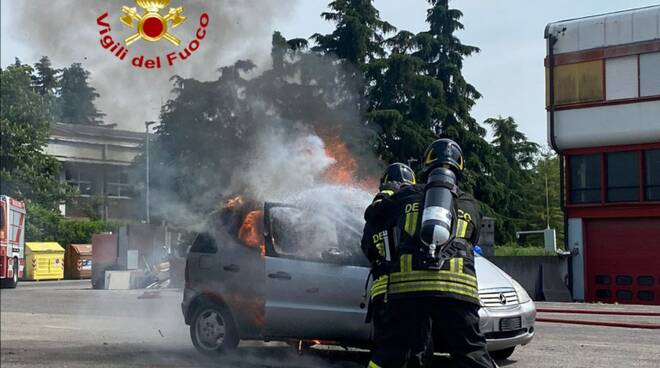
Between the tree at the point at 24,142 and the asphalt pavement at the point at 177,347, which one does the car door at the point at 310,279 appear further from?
the tree at the point at 24,142

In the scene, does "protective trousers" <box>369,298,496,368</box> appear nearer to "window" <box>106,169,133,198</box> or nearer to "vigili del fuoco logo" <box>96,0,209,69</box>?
"window" <box>106,169,133,198</box>

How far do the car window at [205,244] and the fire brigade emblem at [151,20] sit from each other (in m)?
2.33

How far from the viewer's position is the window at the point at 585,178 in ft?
95.8

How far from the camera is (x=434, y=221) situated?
5.79 m

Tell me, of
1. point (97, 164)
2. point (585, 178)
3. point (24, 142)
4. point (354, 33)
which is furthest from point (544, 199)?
point (24, 142)

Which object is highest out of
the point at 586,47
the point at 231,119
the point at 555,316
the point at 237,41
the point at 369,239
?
the point at 586,47

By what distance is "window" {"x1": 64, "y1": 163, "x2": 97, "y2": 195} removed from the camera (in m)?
7.28

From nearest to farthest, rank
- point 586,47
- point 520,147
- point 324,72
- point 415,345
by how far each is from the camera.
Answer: point 415,345
point 324,72
point 586,47
point 520,147

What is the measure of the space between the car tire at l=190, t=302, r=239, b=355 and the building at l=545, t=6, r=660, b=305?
19.8 m

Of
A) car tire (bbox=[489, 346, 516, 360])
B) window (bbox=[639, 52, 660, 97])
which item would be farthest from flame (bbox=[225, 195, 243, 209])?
window (bbox=[639, 52, 660, 97])

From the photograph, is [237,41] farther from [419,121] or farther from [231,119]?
[419,121]

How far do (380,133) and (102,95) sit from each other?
614 cm

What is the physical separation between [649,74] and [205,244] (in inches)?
830

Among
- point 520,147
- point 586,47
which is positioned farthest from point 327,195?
point 520,147
